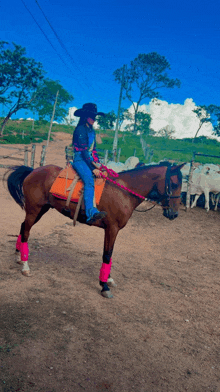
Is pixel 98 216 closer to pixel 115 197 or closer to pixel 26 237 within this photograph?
pixel 115 197

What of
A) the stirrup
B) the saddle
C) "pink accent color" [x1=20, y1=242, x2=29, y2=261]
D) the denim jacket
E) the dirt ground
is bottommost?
the dirt ground

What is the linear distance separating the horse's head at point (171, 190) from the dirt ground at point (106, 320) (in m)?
1.62

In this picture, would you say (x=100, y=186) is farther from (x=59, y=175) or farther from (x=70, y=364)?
(x=70, y=364)

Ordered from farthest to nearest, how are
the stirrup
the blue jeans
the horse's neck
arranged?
the horse's neck < the blue jeans < the stirrup

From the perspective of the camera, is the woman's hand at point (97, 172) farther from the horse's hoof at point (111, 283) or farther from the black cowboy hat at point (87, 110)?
the horse's hoof at point (111, 283)

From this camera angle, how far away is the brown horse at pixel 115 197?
4484 mm

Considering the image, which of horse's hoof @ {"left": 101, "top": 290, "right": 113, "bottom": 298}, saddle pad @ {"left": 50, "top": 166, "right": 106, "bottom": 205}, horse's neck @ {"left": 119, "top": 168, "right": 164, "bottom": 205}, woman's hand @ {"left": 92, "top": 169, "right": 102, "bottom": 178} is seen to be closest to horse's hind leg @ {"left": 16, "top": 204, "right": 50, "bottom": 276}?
saddle pad @ {"left": 50, "top": 166, "right": 106, "bottom": 205}

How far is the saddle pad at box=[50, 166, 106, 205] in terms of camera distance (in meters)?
4.54

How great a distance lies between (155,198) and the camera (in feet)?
15.5

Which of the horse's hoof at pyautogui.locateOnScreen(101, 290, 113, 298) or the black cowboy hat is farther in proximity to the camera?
the black cowboy hat

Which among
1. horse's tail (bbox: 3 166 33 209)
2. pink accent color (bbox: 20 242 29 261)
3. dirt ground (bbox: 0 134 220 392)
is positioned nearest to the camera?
dirt ground (bbox: 0 134 220 392)

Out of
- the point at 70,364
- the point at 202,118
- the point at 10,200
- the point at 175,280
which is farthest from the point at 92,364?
the point at 202,118

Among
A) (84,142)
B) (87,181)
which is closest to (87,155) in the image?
(84,142)

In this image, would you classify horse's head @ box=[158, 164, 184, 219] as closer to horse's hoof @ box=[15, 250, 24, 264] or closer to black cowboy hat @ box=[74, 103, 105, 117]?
black cowboy hat @ box=[74, 103, 105, 117]
